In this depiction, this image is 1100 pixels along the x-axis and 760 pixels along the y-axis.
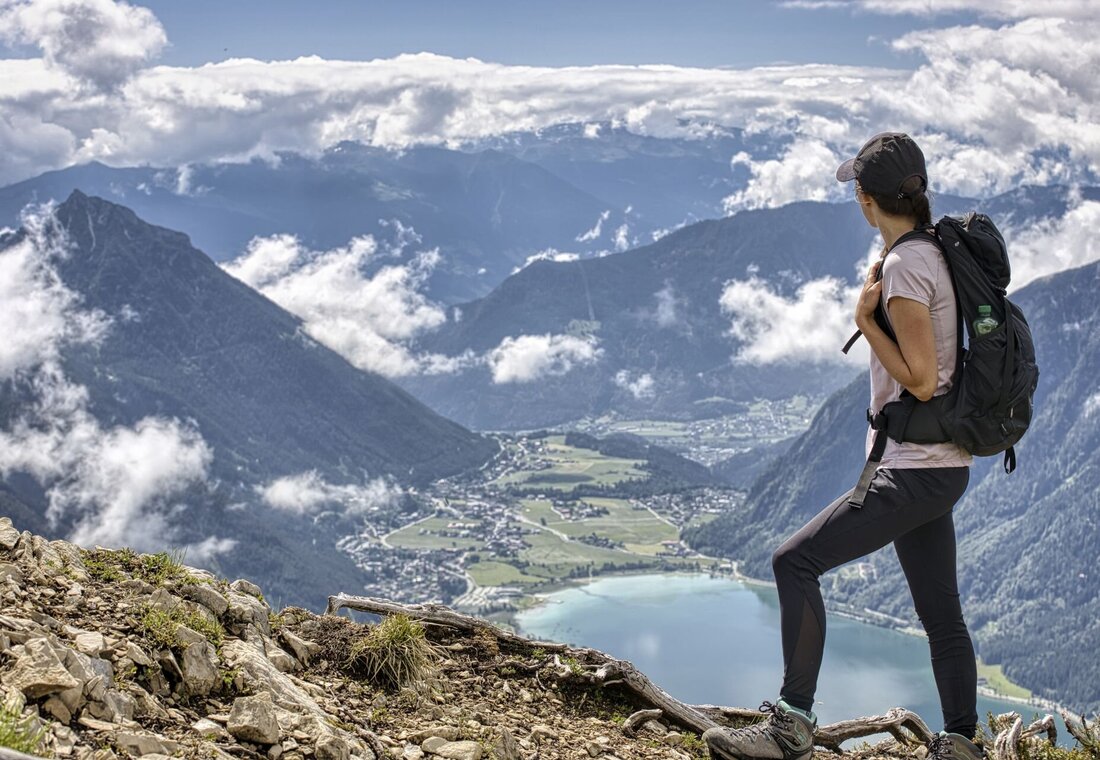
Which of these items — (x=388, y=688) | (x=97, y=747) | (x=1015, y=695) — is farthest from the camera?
(x=1015, y=695)

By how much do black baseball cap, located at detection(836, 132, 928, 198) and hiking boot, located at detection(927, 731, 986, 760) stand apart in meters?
3.85

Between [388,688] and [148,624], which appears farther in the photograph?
[388,688]

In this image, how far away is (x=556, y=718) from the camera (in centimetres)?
885

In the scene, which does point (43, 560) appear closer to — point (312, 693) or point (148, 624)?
point (148, 624)

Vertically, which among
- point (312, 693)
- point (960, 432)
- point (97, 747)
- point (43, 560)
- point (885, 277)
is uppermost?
point (885, 277)

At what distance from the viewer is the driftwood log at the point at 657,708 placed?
8930 mm

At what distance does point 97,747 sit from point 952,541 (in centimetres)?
581

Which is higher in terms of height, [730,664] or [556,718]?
[730,664]

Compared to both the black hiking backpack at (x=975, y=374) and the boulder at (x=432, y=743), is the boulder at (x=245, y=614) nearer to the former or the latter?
the boulder at (x=432, y=743)

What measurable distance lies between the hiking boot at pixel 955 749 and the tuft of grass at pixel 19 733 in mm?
5930

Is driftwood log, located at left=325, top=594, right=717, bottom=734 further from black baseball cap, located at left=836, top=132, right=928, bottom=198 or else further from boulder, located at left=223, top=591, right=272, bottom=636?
black baseball cap, located at left=836, top=132, right=928, bottom=198

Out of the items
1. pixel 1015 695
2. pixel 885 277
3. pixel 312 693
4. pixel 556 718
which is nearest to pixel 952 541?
pixel 885 277

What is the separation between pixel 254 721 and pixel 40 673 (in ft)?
4.00

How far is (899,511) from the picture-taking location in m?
7.75
